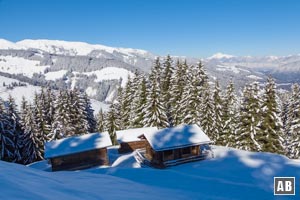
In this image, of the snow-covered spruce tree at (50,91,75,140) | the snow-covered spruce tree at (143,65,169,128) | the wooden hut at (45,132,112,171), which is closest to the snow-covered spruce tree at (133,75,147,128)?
the snow-covered spruce tree at (143,65,169,128)

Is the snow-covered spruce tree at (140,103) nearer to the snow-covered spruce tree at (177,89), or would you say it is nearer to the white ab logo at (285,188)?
the snow-covered spruce tree at (177,89)

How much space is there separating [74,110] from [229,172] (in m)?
30.8

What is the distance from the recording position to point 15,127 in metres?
45.3

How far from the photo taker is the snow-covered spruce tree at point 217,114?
45428mm

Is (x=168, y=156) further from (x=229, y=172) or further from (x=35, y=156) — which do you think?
(x=35, y=156)

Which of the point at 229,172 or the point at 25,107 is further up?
the point at 25,107

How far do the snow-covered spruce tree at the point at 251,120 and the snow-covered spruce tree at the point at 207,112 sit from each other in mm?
6949

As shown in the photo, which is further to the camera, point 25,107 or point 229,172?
point 25,107

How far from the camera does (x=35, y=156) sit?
149 feet

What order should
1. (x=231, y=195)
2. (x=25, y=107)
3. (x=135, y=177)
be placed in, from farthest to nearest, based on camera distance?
1. (x=25, y=107)
2. (x=135, y=177)
3. (x=231, y=195)

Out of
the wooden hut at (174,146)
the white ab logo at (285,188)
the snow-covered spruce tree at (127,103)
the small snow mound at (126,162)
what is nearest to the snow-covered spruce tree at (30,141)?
the small snow mound at (126,162)

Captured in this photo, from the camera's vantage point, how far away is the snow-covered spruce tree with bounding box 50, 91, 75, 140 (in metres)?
47.3

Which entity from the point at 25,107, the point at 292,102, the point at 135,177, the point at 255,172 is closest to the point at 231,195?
the point at 135,177

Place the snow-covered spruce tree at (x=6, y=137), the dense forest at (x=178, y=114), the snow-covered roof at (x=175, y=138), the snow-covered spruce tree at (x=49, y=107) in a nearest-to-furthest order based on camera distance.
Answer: the snow-covered roof at (x=175, y=138) → the dense forest at (x=178, y=114) → the snow-covered spruce tree at (x=6, y=137) → the snow-covered spruce tree at (x=49, y=107)
